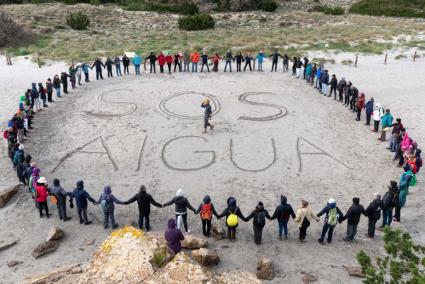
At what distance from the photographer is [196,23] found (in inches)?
1895

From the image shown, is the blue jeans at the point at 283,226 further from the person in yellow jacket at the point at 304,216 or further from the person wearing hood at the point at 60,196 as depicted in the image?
the person wearing hood at the point at 60,196

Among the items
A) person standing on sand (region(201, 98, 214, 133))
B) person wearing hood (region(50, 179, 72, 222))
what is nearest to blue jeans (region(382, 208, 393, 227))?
person standing on sand (region(201, 98, 214, 133))

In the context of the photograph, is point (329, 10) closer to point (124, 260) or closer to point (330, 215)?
point (330, 215)

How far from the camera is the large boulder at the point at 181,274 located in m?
9.33

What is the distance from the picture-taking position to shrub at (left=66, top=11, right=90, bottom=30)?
4772 centimetres

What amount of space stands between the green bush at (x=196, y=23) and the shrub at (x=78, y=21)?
10148 mm

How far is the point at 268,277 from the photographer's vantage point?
39.8ft

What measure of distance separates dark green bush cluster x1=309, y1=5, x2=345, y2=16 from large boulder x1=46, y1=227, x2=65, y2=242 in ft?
163

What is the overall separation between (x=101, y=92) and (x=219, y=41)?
17.2m

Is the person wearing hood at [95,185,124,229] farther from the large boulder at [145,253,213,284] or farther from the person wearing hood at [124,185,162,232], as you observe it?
the large boulder at [145,253,213,284]

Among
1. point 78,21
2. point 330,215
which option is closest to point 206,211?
point 330,215

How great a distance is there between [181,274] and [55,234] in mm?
6005

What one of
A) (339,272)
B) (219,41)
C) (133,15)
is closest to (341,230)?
(339,272)

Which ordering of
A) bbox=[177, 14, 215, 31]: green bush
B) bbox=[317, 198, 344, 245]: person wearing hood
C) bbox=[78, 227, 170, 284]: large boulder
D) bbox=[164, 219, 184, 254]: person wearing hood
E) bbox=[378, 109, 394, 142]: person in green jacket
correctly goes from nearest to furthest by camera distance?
bbox=[78, 227, 170, 284]: large boulder, bbox=[164, 219, 184, 254]: person wearing hood, bbox=[317, 198, 344, 245]: person wearing hood, bbox=[378, 109, 394, 142]: person in green jacket, bbox=[177, 14, 215, 31]: green bush
